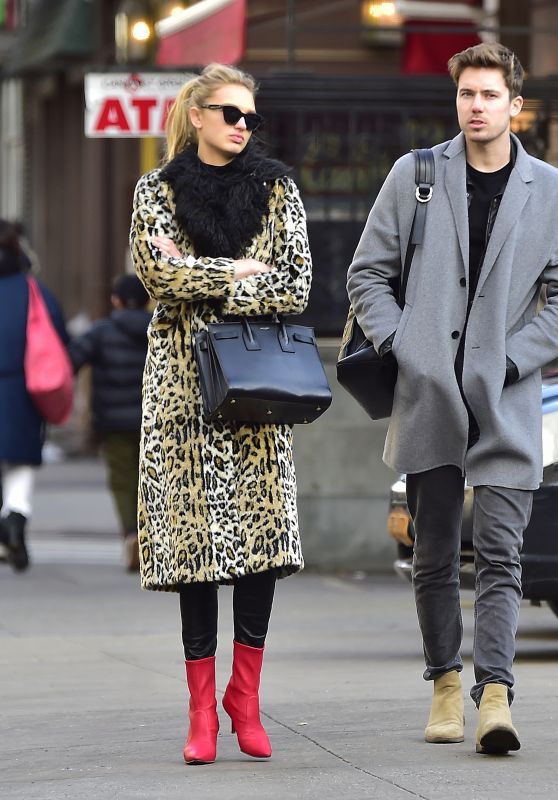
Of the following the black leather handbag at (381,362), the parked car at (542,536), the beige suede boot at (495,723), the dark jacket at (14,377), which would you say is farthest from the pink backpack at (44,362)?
the beige suede boot at (495,723)

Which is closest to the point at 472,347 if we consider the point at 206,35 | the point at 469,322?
the point at 469,322

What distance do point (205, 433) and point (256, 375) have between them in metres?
0.26

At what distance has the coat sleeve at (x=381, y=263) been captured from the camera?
5.54m

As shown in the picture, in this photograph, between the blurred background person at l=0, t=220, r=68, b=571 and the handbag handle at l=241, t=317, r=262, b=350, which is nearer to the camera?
the handbag handle at l=241, t=317, r=262, b=350

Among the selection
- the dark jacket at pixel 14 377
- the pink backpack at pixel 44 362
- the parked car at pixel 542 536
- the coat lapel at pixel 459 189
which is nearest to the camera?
the coat lapel at pixel 459 189

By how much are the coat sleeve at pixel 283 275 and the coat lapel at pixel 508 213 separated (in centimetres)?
51

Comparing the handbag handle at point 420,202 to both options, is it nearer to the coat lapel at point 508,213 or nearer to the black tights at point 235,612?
the coat lapel at point 508,213

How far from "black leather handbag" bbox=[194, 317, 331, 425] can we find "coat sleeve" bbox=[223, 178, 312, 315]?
2.3 inches

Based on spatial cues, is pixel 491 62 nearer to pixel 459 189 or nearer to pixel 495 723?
pixel 459 189

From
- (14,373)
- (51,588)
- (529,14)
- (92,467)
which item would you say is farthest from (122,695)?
(92,467)

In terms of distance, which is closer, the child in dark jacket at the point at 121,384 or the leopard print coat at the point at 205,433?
the leopard print coat at the point at 205,433

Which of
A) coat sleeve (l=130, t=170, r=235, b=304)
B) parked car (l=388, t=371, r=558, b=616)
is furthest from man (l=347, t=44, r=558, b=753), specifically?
parked car (l=388, t=371, r=558, b=616)

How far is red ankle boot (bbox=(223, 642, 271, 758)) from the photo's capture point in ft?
17.6

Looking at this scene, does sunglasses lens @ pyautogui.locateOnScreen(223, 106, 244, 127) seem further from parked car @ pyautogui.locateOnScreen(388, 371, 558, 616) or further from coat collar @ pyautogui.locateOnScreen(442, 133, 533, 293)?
parked car @ pyautogui.locateOnScreen(388, 371, 558, 616)
